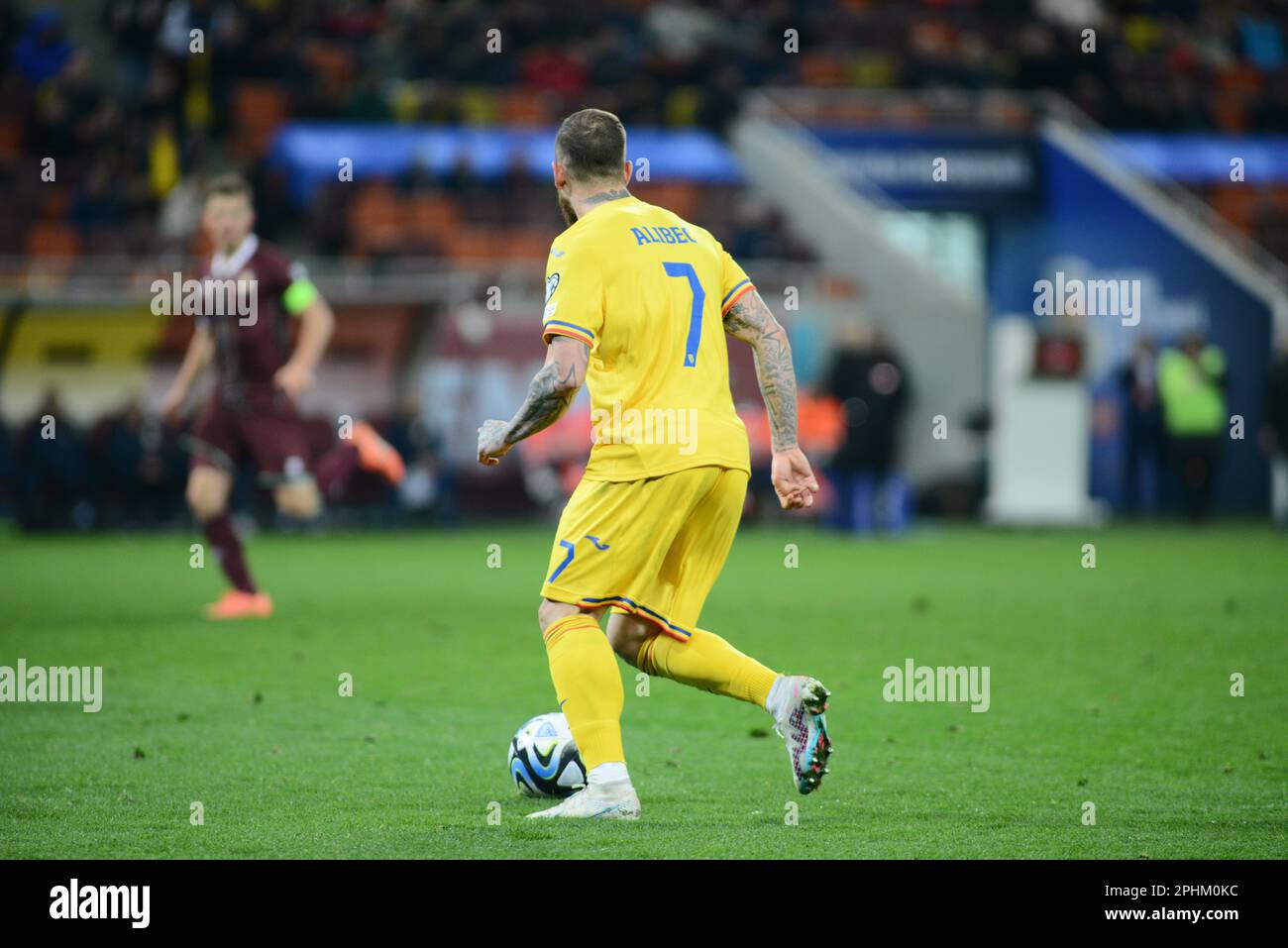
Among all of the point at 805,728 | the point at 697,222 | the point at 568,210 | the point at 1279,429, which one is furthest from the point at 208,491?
the point at 1279,429

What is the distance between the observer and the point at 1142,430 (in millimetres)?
22891

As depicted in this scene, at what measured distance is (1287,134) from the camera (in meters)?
28.0

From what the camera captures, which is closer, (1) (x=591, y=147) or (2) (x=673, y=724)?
(1) (x=591, y=147)

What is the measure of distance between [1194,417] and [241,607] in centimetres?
1380

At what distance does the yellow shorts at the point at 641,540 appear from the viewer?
20.0 ft

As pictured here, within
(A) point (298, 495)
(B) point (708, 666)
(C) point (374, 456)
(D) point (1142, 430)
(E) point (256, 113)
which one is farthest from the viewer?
(E) point (256, 113)

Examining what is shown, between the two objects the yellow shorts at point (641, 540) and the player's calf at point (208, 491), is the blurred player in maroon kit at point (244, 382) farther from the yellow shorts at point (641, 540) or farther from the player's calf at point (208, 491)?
the yellow shorts at point (641, 540)

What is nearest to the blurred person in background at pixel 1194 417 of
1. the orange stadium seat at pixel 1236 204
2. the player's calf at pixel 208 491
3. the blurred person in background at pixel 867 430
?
the blurred person in background at pixel 867 430

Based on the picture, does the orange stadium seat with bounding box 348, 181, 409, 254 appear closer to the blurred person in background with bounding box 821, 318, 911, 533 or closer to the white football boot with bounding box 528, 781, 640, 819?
the blurred person in background with bounding box 821, 318, 911, 533

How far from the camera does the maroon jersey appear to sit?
11.9 metres

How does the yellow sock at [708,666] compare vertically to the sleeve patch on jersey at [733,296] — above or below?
below

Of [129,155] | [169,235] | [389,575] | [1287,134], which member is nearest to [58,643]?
[389,575]

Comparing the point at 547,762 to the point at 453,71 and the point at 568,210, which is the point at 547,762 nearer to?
the point at 568,210

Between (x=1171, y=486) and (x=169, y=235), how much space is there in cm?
1258
